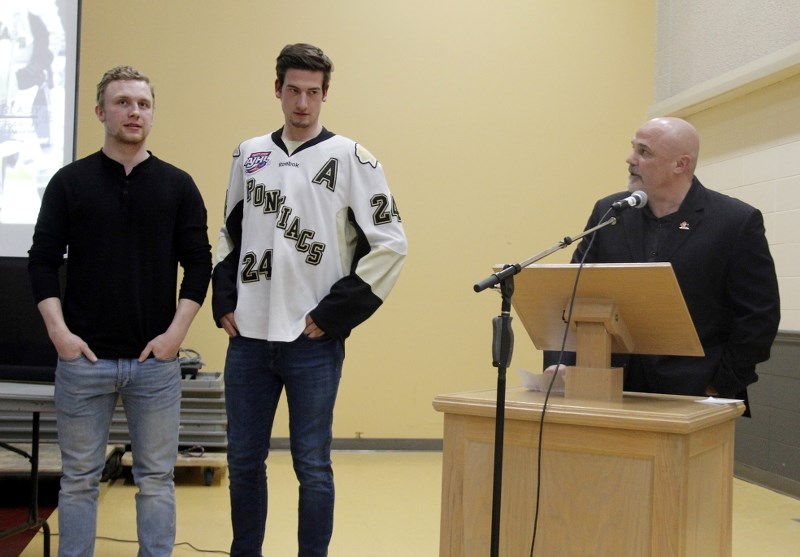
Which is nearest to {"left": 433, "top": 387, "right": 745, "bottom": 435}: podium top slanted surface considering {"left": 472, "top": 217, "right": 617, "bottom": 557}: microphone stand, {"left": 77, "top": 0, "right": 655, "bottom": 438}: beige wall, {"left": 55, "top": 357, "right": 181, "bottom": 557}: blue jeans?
{"left": 472, "top": 217, "right": 617, "bottom": 557}: microphone stand

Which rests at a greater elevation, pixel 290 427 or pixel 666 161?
pixel 666 161

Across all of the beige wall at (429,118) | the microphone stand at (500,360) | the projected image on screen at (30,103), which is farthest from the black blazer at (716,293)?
the projected image on screen at (30,103)

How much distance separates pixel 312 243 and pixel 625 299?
891mm

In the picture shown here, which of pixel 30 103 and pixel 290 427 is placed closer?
pixel 290 427

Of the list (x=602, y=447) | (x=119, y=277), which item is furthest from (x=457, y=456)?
(x=119, y=277)

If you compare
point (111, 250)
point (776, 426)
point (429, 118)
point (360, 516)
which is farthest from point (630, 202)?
point (429, 118)

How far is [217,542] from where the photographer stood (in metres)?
3.43

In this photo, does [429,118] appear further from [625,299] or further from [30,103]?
[625,299]

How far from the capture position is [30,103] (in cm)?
513

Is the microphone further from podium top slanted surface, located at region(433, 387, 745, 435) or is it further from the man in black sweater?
the man in black sweater

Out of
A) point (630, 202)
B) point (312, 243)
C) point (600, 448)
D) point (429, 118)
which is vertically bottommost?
point (600, 448)

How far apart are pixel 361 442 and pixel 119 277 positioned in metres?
3.29

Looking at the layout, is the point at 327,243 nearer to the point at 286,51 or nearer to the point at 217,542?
the point at 286,51

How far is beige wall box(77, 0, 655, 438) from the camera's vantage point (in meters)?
5.46
